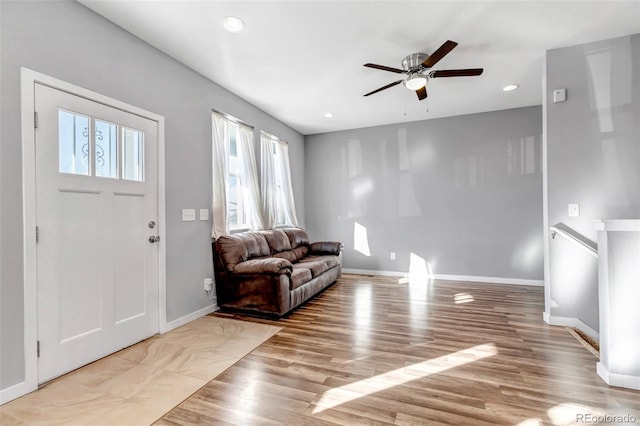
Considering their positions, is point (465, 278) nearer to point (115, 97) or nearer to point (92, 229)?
point (92, 229)

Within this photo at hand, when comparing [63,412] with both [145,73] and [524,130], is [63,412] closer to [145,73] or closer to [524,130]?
[145,73]

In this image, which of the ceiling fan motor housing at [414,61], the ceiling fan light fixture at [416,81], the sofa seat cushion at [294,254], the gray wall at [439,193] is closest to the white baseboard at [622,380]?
the ceiling fan light fixture at [416,81]

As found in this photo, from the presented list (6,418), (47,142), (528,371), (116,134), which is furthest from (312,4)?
(6,418)

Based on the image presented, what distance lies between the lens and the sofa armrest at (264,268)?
10.8 feet

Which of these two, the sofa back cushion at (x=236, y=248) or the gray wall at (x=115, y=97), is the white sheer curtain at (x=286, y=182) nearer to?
the gray wall at (x=115, y=97)

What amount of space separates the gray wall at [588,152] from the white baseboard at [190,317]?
4.00m

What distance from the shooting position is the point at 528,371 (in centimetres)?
211

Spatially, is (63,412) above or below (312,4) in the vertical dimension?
below

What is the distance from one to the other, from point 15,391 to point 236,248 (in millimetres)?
2146

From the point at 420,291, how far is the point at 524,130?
3328 mm

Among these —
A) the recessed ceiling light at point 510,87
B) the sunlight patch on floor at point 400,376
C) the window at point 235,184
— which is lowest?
the sunlight patch on floor at point 400,376

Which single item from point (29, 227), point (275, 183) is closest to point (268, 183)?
point (275, 183)

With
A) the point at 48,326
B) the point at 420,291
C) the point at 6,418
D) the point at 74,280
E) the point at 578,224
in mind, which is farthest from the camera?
the point at 420,291

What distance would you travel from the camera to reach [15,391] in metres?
1.84
